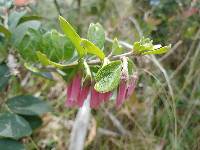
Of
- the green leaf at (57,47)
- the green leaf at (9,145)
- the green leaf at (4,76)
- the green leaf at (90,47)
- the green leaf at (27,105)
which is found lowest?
the green leaf at (9,145)

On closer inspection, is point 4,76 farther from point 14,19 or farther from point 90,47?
point 90,47

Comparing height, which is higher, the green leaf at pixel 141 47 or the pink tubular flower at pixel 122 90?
the green leaf at pixel 141 47

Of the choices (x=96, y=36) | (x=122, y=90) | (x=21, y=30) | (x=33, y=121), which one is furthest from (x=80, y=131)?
(x=122, y=90)

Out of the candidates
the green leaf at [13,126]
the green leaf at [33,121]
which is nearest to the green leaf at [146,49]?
the green leaf at [13,126]

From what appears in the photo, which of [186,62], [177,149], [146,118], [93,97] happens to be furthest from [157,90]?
[93,97]

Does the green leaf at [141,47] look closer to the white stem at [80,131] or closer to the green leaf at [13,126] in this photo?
the green leaf at [13,126]

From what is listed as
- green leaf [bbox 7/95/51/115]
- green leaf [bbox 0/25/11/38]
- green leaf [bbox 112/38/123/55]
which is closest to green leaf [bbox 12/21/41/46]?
green leaf [bbox 0/25/11/38]
